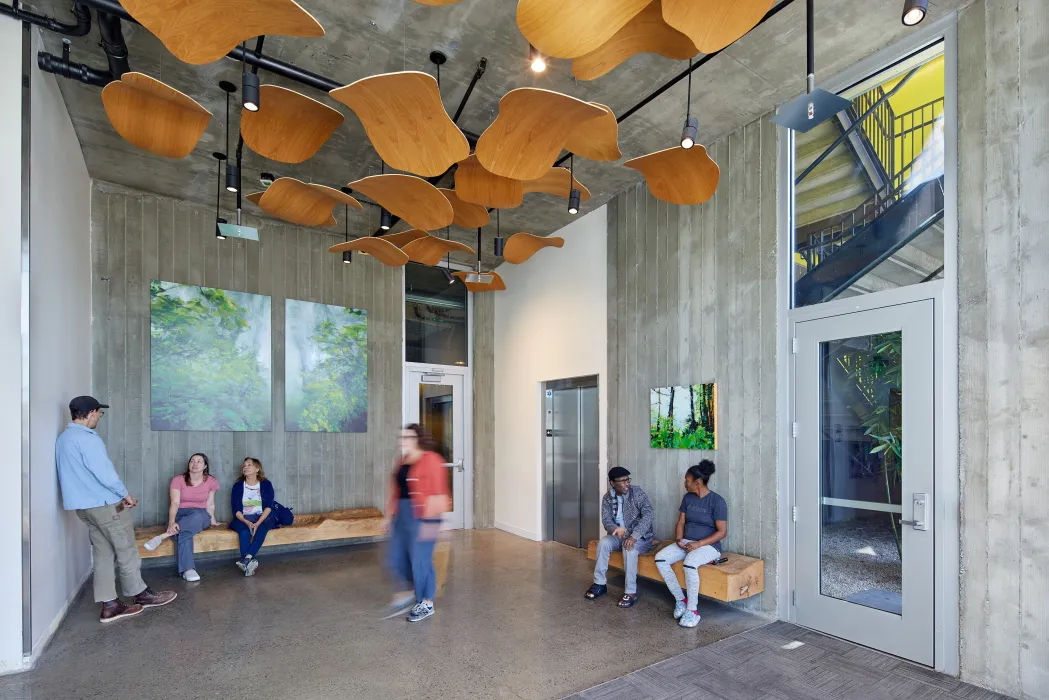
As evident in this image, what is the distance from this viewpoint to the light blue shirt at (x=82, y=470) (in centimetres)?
441

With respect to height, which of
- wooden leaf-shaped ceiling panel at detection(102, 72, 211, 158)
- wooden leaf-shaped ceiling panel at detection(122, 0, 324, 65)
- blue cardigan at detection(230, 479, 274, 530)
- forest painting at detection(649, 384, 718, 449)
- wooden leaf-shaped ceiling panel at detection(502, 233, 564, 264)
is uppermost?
wooden leaf-shaped ceiling panel at detection(122, 0, 324, 65)

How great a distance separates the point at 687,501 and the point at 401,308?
16.2 ft

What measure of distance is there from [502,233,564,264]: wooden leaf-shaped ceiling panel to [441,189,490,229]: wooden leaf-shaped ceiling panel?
52cm

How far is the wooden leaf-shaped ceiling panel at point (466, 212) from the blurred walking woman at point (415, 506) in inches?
80.7

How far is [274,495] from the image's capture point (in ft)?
23.4

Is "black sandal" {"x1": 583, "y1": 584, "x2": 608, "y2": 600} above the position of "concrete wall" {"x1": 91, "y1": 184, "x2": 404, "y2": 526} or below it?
below

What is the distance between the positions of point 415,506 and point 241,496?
3158mm

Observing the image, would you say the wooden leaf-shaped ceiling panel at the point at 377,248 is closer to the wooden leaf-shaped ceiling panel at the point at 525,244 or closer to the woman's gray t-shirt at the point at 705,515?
the wooden leaf-shaped ceiling panel at the point at 525,244

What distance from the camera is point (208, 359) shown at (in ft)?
23.3

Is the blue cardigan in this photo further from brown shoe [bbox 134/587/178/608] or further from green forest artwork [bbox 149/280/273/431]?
brown shoe [bbox 134/587/178/608]

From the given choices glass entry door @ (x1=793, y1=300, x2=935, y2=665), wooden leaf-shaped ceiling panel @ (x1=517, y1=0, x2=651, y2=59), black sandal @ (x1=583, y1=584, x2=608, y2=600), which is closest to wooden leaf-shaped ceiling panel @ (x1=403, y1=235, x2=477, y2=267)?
wooden leaf-shaped ceiling panel @ (x1=517, y1=0, x2=651, y2=59)

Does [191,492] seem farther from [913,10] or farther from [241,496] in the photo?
[913,10]

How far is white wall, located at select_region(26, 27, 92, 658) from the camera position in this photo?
4039 mm

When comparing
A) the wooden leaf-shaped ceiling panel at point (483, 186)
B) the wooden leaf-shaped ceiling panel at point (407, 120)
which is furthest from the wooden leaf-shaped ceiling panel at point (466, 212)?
the wooden leaf-shaped ceiling panel at point (407, 120)
